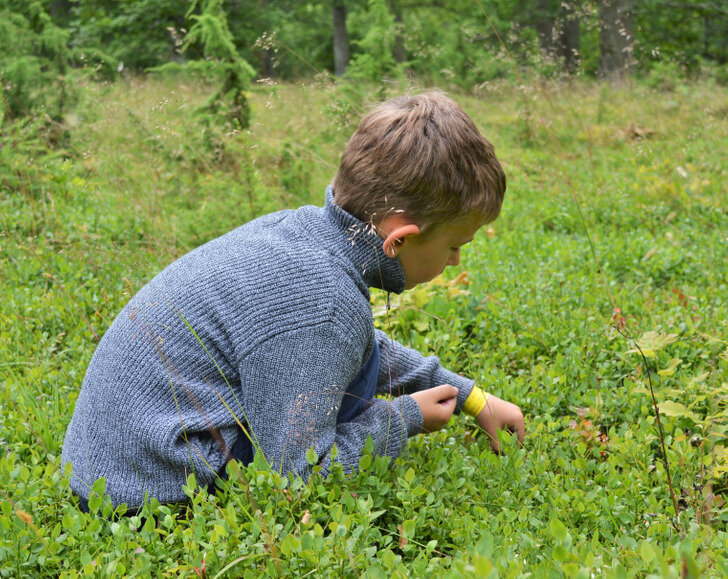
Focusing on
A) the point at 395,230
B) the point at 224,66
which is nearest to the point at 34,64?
the point at 224,66

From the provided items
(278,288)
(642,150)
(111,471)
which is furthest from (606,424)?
(642,150)

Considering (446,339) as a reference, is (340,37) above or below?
below

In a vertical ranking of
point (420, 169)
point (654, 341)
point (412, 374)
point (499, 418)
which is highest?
point (420, 169)

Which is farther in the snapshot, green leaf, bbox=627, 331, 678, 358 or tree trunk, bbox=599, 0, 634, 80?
tree trunk, bbox=599, 0, 634, 80

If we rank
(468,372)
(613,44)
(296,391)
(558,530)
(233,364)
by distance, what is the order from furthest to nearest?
(613,44)
(468,372)
(233,364)
(296,391)
(558,530)

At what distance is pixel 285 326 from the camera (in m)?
1.79

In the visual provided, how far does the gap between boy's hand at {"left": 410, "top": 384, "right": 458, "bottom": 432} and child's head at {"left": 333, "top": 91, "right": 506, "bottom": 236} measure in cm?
55

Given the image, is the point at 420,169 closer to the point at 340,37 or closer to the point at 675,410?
the point at 675,410

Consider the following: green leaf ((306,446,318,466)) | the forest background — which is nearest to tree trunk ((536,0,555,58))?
Result: the forest background

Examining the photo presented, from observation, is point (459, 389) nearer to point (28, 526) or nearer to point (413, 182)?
Result: point (413, 182)

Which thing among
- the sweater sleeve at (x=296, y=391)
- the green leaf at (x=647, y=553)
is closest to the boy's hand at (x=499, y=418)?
the sweater sleeve at (x=296, y=391)

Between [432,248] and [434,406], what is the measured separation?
1.73ft

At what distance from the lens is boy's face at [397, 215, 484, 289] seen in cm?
200

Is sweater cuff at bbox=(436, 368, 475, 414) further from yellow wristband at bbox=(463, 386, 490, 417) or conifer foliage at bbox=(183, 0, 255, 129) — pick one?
conifer foliage at bbox=(183, 0, 255, 129)
